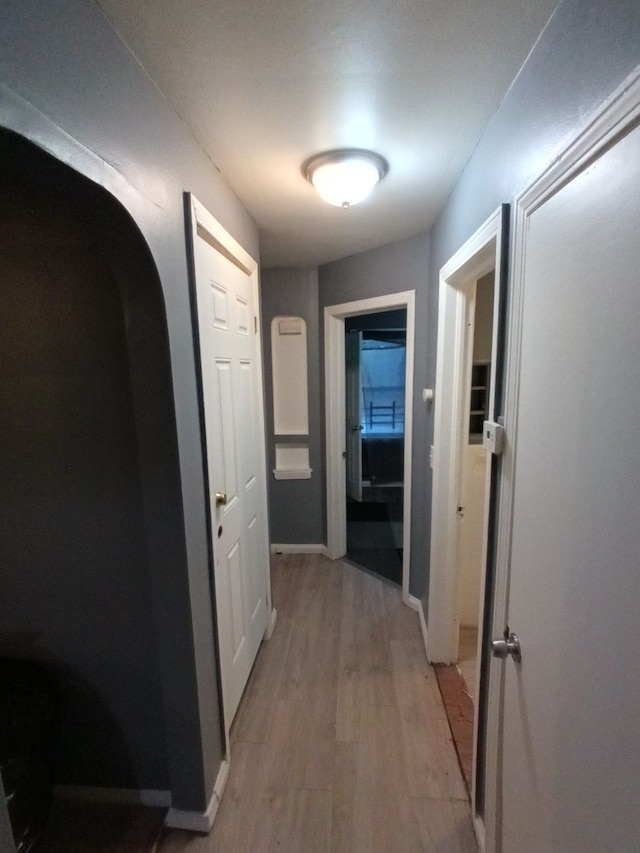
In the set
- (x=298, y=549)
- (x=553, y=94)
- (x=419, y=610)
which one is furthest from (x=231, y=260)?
(x=298, y=549)

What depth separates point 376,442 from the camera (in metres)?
5.71

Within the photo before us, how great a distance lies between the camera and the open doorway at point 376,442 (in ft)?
11.2

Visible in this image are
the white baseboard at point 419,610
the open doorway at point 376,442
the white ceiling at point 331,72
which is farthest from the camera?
the open doorway at point 376,442

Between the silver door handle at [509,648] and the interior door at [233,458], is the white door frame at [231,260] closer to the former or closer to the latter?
the interior door at [233,458]

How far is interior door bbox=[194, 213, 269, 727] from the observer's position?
1377 millimetres

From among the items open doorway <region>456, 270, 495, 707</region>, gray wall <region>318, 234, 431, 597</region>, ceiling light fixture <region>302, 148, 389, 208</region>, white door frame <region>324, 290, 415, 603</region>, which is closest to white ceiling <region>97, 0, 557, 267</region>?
ceiling light fixture <region>302, 148, 389, 208</region>

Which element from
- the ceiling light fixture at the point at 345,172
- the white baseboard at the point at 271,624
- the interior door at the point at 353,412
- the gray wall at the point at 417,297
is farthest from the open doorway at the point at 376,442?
the ceiling light fixture at the point at 345,172

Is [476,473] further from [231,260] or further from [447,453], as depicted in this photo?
[231,260]

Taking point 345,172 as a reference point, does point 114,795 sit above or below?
below

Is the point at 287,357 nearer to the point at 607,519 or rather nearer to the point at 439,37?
the point at 439,37

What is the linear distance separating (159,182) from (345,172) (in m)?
0.67

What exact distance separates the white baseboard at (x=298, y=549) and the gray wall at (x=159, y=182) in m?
1.79

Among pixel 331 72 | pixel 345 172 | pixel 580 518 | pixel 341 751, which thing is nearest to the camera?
pixel 580 518

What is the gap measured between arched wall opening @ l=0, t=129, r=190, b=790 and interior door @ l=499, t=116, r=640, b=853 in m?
0.95
